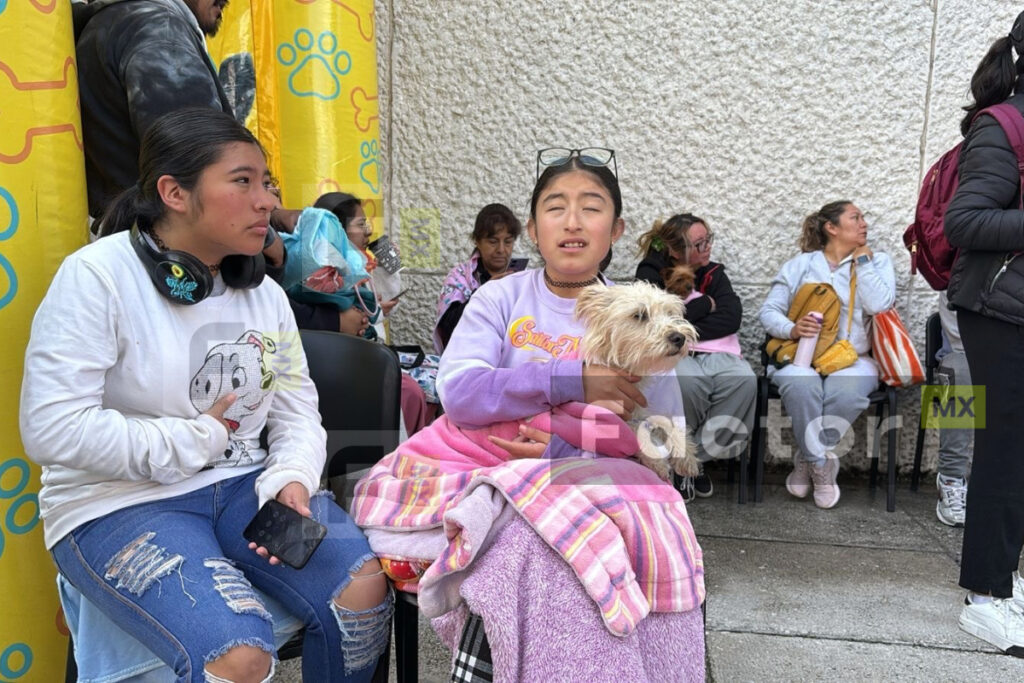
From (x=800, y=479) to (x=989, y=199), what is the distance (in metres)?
2.33

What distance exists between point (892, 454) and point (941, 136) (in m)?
1.95

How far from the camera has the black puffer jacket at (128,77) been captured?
2168mm

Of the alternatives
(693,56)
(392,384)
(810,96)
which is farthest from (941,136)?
(392,384)

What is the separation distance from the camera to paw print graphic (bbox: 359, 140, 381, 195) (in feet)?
13.3

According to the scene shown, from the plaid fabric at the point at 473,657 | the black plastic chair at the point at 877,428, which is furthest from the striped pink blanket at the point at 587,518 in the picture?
the black plastic chair at the point at 877,428

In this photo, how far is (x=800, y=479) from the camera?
4598 millimetres

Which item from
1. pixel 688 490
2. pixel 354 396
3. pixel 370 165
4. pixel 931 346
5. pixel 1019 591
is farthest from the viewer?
pixel 688 490

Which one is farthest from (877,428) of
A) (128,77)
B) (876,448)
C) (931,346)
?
(128,77)

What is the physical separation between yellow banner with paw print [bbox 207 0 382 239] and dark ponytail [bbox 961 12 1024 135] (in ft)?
9.10

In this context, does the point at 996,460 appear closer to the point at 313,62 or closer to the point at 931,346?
the point at 931,346

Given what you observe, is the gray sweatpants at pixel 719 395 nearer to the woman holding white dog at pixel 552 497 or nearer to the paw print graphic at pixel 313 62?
the woman holding white dog at pixel 552 497

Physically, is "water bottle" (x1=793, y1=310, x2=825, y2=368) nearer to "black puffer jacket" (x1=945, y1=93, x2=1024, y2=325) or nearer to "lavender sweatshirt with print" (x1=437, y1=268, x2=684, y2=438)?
"black puffer jacket" (x1=945, y1=93, x2=1024, y2=325)

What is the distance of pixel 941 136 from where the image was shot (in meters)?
4.68

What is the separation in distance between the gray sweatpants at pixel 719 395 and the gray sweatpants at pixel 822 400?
22 cm
